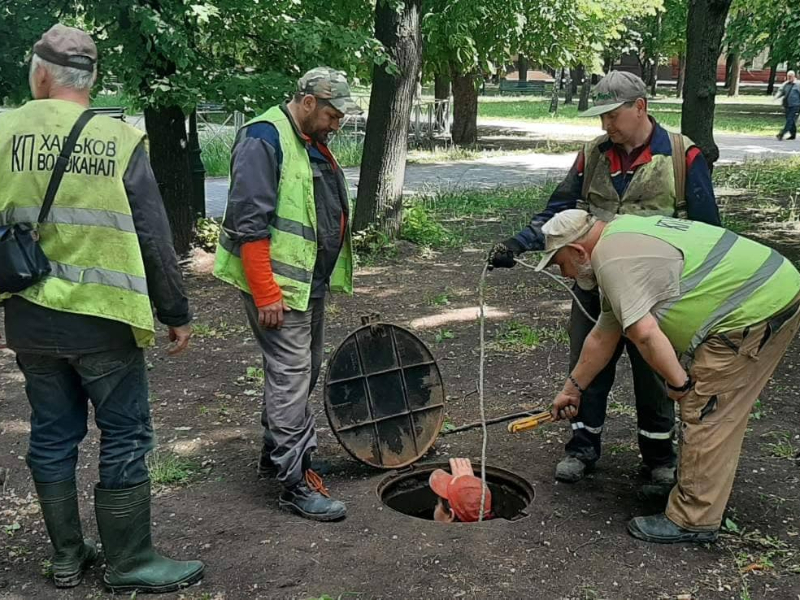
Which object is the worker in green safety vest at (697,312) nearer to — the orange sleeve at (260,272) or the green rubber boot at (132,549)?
the orange sleeve at (260,272)

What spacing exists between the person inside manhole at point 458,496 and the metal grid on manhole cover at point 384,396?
26 cm

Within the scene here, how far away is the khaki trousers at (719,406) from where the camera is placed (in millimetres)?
3520

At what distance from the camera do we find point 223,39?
324 inches

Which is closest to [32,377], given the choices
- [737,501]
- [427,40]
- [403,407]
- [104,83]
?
[403,407]

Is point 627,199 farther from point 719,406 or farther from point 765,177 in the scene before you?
point 765,177

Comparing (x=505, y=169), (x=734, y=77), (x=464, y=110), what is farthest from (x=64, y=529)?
(x=734, y=77)

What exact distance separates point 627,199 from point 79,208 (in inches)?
A: 94.5

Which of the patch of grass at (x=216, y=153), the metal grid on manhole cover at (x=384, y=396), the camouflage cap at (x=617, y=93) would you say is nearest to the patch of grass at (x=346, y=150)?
the patch of grass at (x=216, y=153)

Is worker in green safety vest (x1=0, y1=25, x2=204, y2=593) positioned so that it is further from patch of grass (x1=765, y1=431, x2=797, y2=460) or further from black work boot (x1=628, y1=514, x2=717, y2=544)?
patch of grass (x1=765, y1=431, x2=797, y2=460)

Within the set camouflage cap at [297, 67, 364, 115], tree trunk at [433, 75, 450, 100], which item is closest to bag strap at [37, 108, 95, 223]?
camouflage cap at [297, 67, 364, 115]

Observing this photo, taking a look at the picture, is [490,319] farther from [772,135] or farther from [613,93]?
[772,135]

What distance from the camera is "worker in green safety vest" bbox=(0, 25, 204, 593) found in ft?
10.4

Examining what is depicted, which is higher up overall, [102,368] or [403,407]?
[102,368]

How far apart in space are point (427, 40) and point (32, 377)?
13.2 m
